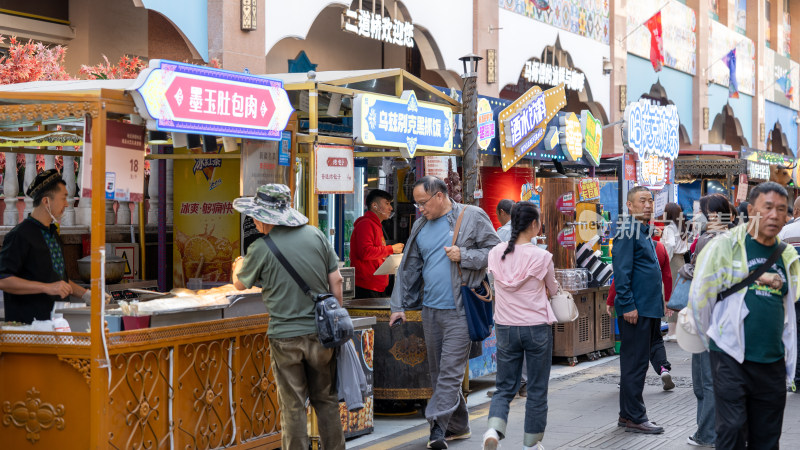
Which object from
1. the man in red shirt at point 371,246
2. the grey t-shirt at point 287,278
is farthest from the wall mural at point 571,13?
the grey t-shirt at point 287,278

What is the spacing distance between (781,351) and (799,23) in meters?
38.1

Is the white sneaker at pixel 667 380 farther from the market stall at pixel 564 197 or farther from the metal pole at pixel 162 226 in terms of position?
the metal pole at pixel 162 226

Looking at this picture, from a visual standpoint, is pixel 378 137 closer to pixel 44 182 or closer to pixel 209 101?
pixel 209 101

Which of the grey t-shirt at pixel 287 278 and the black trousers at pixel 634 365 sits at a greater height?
the grey t-shirt at pixel 287 278

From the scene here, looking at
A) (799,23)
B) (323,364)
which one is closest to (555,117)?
(323,364)

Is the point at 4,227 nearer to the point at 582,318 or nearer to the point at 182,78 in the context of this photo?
the point at 182,78

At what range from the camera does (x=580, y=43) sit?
21.0m

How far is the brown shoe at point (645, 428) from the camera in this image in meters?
7.72

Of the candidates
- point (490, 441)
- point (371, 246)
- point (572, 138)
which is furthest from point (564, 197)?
point (490, 441)

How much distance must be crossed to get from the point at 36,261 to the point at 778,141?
37191 mm

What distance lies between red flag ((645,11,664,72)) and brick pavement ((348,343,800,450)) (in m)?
15.2

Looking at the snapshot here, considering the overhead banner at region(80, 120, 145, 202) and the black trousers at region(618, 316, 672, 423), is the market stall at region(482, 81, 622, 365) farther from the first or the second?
the overhead banner at region(80, 120, 145, 202)

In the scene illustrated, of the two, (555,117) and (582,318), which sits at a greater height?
(555,117)

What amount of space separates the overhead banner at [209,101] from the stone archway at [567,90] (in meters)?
13.2
